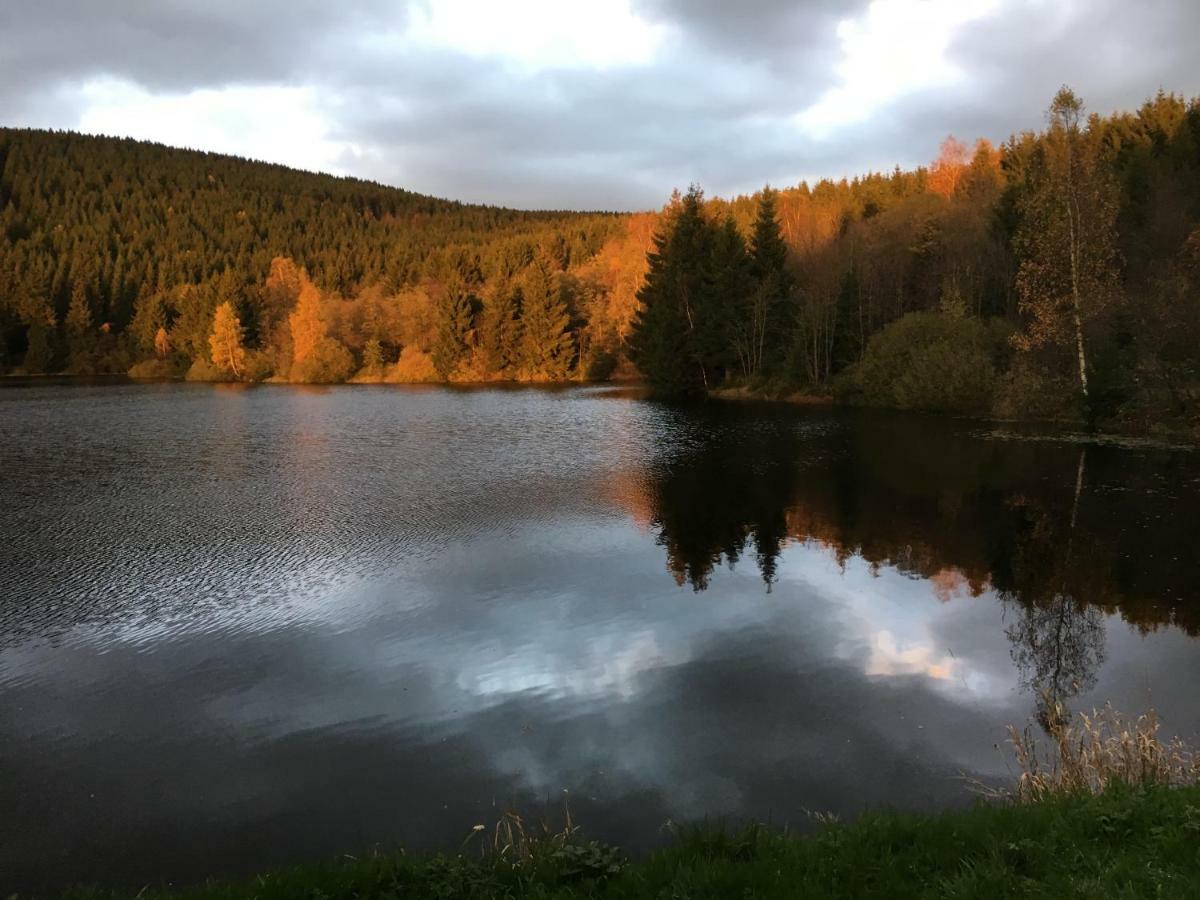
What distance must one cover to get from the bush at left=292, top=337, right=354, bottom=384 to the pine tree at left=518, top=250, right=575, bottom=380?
19040 millimetres

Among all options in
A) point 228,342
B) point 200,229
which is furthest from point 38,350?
point 200,229

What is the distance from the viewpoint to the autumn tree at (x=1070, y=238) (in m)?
29.4

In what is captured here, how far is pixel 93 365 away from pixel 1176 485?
11025cm

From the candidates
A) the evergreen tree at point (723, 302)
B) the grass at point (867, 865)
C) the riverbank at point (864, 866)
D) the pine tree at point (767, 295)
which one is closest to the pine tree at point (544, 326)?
the evergreen tree at point (723, 302)

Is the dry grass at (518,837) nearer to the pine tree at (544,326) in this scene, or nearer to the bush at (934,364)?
the bush at (934,364)

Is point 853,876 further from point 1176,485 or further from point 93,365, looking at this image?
point 93,365

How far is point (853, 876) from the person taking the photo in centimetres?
458

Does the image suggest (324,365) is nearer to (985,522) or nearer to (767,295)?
(767,295)

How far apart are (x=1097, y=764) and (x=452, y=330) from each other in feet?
245

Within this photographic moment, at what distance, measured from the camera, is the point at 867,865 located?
4.74 meters

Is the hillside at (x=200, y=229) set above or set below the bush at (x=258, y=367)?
above

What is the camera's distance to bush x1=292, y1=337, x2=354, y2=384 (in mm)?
79188

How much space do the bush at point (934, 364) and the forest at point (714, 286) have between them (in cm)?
12

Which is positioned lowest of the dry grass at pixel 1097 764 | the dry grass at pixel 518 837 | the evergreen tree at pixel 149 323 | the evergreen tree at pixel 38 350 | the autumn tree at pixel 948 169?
the dry grass at pixel 518 837
